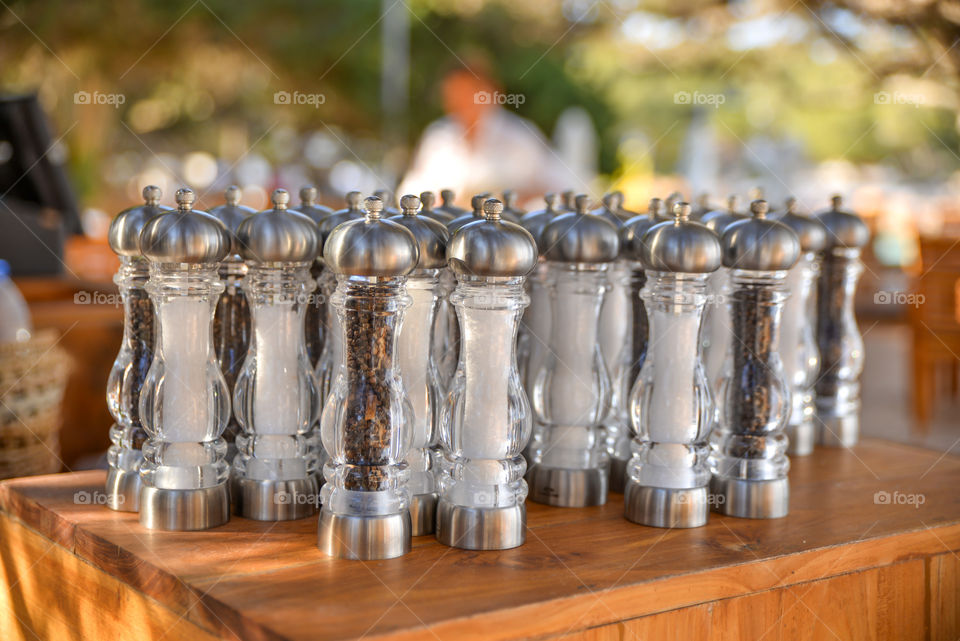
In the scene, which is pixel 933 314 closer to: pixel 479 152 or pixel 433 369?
pixel 479 152

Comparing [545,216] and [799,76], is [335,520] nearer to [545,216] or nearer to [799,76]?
[545,216]

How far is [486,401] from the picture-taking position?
3.24 feet

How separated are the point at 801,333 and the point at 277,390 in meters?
0.78

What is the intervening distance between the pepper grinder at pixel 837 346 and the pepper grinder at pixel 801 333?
0.18 ft

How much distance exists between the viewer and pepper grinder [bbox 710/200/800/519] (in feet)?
3.75

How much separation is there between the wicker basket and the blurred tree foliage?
4.08m

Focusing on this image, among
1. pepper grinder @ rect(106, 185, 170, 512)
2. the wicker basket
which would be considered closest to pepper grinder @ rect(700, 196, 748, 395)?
pepper grinder @ rect(106, 185, 170, 512)

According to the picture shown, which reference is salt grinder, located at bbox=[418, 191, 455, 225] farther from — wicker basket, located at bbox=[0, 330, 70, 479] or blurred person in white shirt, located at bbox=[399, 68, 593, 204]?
blurred person in white shirt, located at bbox=[399, 68, 593, 204]

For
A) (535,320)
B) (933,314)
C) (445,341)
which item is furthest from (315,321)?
(933,314)

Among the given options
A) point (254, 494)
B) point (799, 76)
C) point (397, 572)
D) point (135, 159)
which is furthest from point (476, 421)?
point (799, 76)

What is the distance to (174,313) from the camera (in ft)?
3.37

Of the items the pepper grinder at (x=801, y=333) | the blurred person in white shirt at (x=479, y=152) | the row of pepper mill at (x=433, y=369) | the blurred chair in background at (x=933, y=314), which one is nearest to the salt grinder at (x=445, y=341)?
the row of pepper mill at (x=433, y=369)

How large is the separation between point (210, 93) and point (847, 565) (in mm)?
15580

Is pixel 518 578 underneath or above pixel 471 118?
underneath
